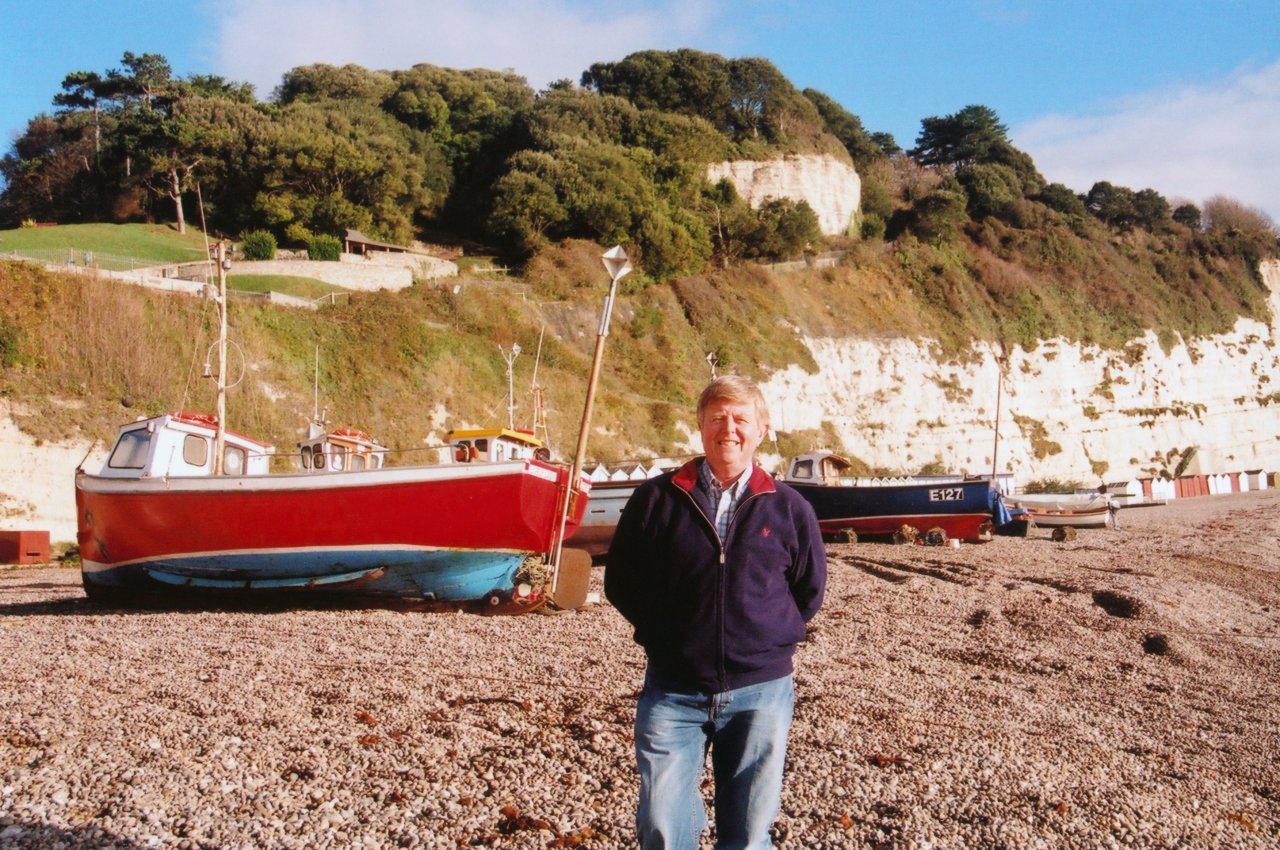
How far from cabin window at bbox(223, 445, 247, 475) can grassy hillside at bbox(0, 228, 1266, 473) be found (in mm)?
8353

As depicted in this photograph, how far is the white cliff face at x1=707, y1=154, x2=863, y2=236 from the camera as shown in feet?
193

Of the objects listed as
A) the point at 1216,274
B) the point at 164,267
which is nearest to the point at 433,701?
the point at 164,267

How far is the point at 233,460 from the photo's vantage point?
14.8m

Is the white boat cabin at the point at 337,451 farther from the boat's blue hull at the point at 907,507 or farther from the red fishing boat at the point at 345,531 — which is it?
the boat's blue hull at the point at 907,507

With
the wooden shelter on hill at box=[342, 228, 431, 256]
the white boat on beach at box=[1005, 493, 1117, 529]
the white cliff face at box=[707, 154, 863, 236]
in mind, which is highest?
the white cliff face at box=[707, 154, 863, 236]

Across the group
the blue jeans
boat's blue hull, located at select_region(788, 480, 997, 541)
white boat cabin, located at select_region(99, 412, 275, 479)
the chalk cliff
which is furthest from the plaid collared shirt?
the chalk cliff

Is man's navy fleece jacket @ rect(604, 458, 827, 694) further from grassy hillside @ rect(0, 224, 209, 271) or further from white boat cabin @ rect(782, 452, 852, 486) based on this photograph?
grassy hillside @ rect(0, 224, 209, 271)

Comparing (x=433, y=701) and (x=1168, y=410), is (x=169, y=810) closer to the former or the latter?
(x=433, y=701)

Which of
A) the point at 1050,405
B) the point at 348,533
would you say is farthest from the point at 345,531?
the point at 1050,405

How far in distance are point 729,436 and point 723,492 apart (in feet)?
0.63

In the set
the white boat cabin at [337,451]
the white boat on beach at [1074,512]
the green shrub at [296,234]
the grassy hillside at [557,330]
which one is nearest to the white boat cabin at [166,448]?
the white boat cabin at [337,451]

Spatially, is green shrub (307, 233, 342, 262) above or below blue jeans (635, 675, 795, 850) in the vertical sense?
above

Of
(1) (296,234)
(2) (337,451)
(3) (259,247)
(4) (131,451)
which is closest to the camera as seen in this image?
(4) (131,451)

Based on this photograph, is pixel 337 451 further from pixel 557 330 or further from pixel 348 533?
pixel 557 330
